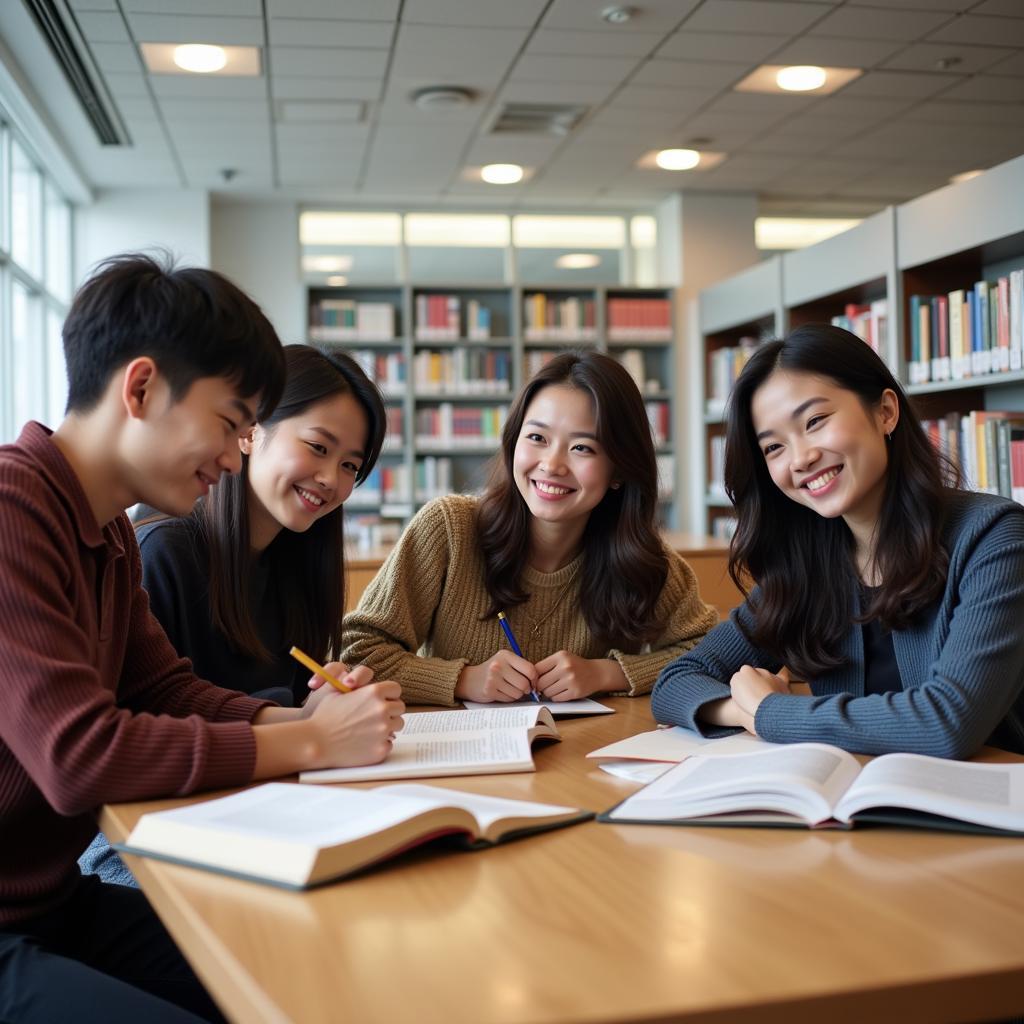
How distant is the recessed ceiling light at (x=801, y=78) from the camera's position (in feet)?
16.6

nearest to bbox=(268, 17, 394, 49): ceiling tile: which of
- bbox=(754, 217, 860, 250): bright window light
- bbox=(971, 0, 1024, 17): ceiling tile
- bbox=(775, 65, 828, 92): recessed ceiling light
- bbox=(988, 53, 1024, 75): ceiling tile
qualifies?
bbox=(775, 65, 828, 92): recessed ceiling light

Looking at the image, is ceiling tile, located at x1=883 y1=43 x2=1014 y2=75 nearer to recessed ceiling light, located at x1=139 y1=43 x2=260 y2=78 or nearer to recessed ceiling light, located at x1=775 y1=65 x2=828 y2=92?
recessed ceiling light, located at x1=775 y1=65 x2=828 y2=92

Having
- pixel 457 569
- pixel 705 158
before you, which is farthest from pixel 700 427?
pixel 457 569

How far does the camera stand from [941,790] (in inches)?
41.2

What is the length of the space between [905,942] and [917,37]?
4836mm

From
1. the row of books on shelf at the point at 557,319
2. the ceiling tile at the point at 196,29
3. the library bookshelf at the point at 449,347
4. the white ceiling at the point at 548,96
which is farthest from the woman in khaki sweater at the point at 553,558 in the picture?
the row of books on shelf at the point at 557,319

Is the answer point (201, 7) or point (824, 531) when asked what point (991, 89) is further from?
point (824, 531)

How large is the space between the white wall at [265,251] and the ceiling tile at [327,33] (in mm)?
2716

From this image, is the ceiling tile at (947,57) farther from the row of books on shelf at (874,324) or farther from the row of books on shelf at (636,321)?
the row of books on shelf at (636,321)

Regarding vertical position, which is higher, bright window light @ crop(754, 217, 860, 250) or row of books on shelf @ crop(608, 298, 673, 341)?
bright window light @ crop(754, 217, 860, 250)

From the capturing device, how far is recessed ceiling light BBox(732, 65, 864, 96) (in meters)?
5.08

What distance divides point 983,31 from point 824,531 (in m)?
3.86

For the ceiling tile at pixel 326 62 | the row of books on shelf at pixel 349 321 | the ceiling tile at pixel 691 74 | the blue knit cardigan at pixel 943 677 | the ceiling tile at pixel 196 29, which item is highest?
the ceiling tile at pixel 691 74

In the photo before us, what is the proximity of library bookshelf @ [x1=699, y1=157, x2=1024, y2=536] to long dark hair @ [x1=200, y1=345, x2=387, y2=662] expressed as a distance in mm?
2301
